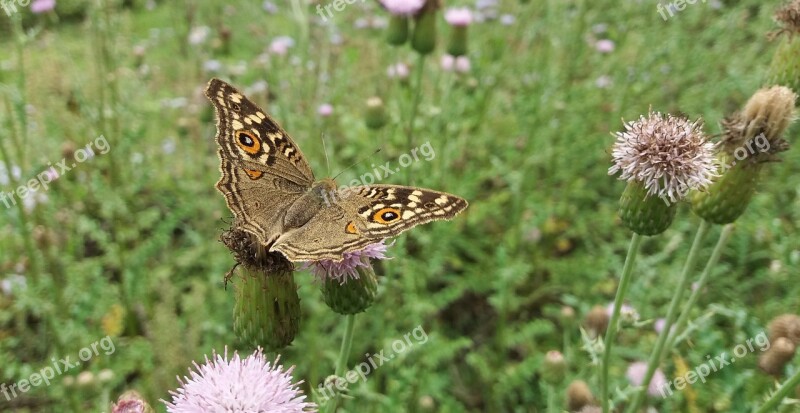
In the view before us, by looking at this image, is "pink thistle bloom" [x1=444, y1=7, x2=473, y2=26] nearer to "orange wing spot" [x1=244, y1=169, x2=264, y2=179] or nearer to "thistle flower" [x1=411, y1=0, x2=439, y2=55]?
"thistle flower" [x1=411, y1=0, x2=439, y2=55]

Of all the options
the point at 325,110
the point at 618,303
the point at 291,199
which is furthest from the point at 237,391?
the point at 325,110

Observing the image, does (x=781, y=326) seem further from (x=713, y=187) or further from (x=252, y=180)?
(x=252, y=180)

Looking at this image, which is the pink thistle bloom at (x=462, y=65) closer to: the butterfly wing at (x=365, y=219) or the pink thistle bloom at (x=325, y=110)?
the pink thistle bloom at (x=325, y=110)

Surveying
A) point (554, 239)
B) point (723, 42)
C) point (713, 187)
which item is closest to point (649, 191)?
point (713, 187)

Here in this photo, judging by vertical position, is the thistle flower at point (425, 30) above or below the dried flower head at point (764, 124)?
above
